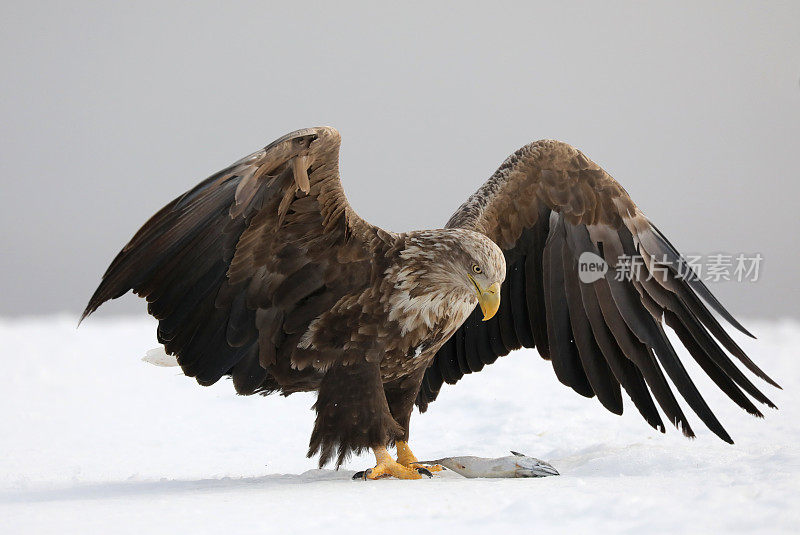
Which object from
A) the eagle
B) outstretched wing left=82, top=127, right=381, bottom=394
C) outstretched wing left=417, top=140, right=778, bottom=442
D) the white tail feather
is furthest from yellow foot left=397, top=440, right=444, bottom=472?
the white tail feather

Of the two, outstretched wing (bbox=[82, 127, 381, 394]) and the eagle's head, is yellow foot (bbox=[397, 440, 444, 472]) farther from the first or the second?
the eagle's head

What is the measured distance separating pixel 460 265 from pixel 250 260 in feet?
3.25

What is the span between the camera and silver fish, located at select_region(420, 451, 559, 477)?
400 cm

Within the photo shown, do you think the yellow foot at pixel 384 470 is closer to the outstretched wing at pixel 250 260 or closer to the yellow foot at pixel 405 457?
the yellow foot at pixel 405 457

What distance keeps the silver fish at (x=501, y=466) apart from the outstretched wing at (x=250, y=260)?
0.91 meters

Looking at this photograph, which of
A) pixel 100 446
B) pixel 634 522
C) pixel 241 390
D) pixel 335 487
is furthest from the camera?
pixel 100 446

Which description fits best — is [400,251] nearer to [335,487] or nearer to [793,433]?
[335,487]

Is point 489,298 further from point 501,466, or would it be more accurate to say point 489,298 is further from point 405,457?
point 405,457

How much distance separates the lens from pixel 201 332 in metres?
4.16

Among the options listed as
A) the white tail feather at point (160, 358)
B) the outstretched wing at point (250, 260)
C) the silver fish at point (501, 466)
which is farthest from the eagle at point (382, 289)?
the white tail feather at point (160, 358)

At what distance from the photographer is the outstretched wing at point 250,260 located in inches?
142

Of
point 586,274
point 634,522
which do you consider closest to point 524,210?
point 586,274

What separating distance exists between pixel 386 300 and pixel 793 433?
260 cm

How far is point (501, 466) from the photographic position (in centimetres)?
413
